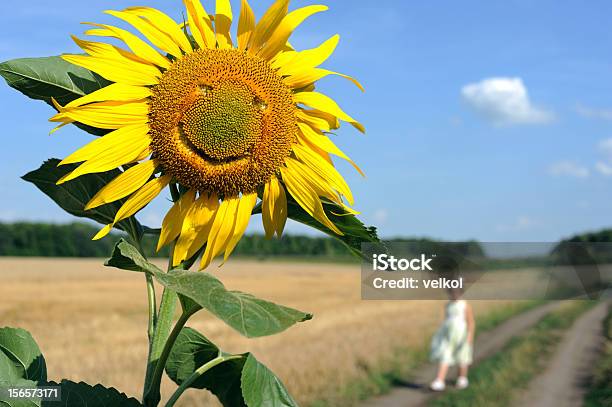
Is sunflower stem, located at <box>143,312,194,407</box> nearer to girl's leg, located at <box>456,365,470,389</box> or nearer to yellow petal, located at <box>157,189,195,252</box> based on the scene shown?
yellow petal, located at <box>157,189,195,252</box>

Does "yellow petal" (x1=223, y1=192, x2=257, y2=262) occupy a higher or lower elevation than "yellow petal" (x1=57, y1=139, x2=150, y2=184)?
lower

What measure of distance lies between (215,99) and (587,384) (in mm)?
21044

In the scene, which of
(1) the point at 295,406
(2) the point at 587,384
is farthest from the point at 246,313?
(2) the point at 587,384

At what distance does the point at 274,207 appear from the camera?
157 centimetres

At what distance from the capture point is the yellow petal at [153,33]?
1563 mm

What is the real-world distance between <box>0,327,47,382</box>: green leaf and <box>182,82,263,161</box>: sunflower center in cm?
70

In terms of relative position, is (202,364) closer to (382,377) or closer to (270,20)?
(270,20)

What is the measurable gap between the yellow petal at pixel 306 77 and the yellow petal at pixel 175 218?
31 cm

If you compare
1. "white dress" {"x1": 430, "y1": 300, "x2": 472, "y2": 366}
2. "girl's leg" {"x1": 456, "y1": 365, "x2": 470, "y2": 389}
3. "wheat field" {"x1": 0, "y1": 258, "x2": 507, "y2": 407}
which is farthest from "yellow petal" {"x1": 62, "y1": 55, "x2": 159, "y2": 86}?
"girl's leg" {"x1": 456, "y1": 365, "x2": 470, "y2": 389}

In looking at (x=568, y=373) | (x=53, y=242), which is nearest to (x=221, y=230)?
(x=568, y=373)

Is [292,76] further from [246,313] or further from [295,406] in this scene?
[295,406]

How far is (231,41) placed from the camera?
159cm

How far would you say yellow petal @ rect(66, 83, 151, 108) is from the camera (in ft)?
4.93

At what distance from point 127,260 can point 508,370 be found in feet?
71.2
